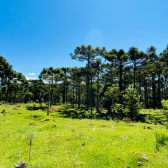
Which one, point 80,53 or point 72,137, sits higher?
point 80,53

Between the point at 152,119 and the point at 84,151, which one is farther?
the point at 152,119

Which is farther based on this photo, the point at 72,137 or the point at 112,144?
the point at 72,137

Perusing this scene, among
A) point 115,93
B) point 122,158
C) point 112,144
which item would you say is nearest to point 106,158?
point 122,158

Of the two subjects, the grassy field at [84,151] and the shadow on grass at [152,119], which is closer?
the grassy field at [84,151]

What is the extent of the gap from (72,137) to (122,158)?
18.4 feet

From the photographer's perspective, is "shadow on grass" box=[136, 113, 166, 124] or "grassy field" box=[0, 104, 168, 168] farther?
"shadow on grass" box=[136, 113, 166, 124]

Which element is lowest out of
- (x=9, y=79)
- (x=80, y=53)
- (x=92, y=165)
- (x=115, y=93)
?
(x=92, y=165)

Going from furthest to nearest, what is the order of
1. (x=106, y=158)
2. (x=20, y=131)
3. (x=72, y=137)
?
(x=20, y=131) < (x=72, y=137) < (x=106, y=158)

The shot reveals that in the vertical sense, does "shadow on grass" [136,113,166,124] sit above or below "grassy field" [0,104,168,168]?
below

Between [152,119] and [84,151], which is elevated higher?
[84,151]

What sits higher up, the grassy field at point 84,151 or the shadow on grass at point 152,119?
the grassy field at point 84,151

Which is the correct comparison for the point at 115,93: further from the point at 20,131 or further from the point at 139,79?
the point at 139,79

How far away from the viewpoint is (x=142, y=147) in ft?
31.0

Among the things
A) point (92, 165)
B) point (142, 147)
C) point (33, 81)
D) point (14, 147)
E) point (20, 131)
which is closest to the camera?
point (92, 165)
